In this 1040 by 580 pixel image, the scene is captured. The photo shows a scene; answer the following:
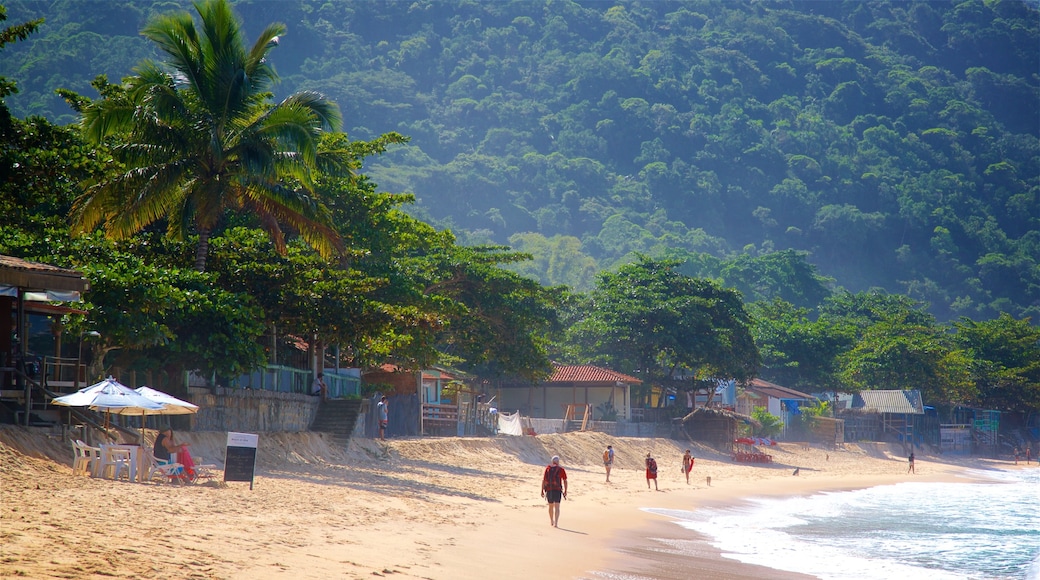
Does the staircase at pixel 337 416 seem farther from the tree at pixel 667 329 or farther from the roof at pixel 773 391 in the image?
the roof at pixel 773 391

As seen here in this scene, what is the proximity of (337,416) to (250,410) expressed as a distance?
4003 mm

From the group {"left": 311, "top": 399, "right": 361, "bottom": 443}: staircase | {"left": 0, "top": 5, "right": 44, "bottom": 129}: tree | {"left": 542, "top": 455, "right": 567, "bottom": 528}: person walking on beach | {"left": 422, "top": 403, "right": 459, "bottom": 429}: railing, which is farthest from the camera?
{"left": 422, "top": 403, "right": 459, "bottom": 429}: railing

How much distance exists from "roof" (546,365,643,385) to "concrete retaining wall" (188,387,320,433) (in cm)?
2286

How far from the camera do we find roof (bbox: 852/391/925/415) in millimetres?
62688

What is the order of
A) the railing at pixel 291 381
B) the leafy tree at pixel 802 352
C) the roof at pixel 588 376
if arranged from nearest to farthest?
the railing at pixel 291 381
the roof at pixel 588 376
the leafy tree at pixel 802 352

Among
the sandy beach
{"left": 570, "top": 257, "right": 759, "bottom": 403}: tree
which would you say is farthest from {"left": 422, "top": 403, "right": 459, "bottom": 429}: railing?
{"left": 570, "top": 257, "right": 759, "bottom": 403}: tree

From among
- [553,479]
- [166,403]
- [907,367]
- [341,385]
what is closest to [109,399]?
[166,403]

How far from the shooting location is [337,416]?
2688 centimetres

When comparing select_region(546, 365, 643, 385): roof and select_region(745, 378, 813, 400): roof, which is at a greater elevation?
select_region(546, 365, 643, 385): roof

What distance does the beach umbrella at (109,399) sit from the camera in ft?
49.9

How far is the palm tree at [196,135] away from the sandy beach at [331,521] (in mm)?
5030

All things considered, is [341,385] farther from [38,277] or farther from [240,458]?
[38,277]

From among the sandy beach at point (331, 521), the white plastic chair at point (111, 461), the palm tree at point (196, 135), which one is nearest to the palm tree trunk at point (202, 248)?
the palm tree at point (196, 135)

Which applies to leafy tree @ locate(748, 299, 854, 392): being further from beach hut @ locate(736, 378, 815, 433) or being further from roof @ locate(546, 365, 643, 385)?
roof @ locate(546, 365, 643, 385)
